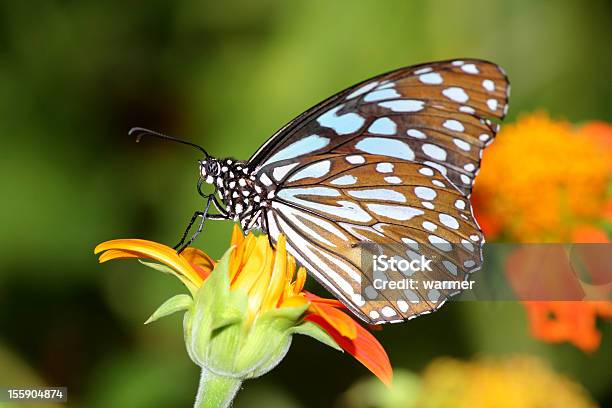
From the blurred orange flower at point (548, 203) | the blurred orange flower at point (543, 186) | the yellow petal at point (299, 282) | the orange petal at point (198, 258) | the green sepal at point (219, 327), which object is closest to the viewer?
the green sepal at point (219, 327)

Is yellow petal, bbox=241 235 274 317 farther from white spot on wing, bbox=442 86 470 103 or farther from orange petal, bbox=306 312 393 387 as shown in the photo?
white spot on wing, bbox=442 86 470 103

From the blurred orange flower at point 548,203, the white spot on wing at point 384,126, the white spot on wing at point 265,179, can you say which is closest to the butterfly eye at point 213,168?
the white spot on wing at point 265,179

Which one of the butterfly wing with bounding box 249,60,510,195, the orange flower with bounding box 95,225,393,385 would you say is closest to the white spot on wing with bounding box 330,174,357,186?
the butterfly wing with bounding box 249,60,510,195

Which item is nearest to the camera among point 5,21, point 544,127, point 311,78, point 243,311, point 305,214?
point 243,311

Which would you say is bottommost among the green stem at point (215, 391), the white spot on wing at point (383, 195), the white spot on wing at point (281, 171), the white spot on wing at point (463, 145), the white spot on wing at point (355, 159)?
the green stem at point (215, 391)

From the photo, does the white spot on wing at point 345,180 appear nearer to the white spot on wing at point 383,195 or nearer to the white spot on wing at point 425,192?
the white spot on wing at point 383,195

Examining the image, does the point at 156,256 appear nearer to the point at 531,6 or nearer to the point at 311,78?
the point at 311,78

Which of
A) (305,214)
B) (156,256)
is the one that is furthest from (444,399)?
(156,256)
